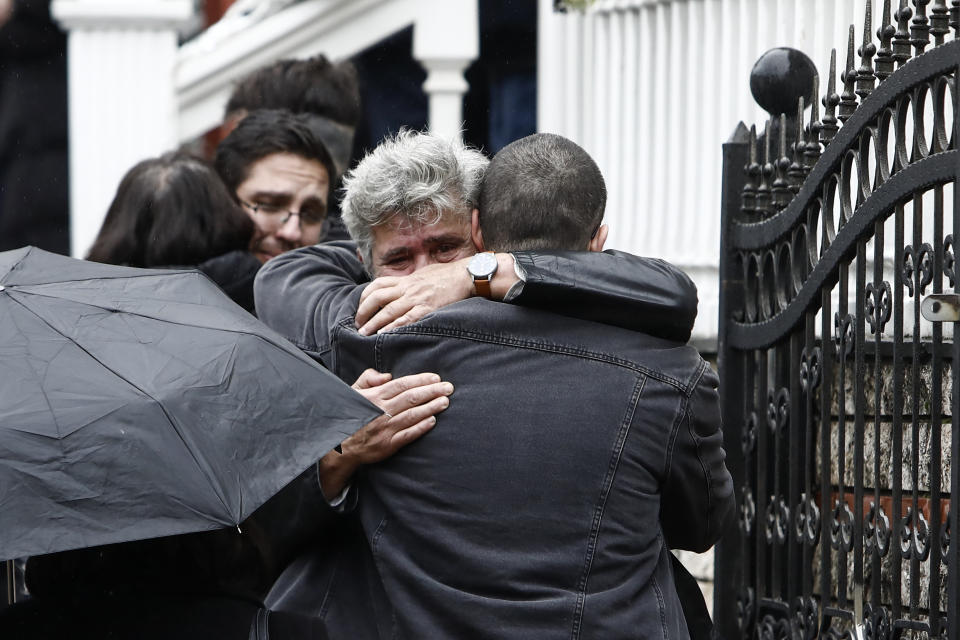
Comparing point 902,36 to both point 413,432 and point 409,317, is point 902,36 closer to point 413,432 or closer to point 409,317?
point 409,317

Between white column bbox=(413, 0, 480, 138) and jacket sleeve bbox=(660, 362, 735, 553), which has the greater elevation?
white column bbox=(413, 0, 480, 138)

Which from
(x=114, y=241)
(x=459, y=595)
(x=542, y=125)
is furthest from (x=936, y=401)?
(x=542, y=125)

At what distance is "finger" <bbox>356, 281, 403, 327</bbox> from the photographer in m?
2.69

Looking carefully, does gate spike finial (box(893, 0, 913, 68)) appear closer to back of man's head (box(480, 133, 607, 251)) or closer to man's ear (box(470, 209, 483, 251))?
back of man's head (box(480, 133, 607, 251))

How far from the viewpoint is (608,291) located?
98.3 inches

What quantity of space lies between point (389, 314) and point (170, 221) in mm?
1662

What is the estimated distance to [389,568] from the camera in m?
2.53

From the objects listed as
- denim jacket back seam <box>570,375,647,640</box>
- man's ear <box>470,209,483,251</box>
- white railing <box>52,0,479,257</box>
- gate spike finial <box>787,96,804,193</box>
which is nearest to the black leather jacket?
denim jacket back seam <box>570,375,647,640</box>

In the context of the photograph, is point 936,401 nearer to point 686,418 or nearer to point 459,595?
point 686,418

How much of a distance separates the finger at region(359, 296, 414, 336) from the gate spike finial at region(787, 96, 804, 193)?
1.45 meters

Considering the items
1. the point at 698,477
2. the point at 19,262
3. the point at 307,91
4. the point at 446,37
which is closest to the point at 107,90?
the point at 307,91

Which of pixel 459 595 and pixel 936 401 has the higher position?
pixel 936 401

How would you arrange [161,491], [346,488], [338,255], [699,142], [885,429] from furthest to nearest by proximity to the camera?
1. [699,142]
2. [885,429]
3. [338,255]
4. [346,488]
5. [161,491]

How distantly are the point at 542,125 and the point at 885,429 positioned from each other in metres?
2.53
